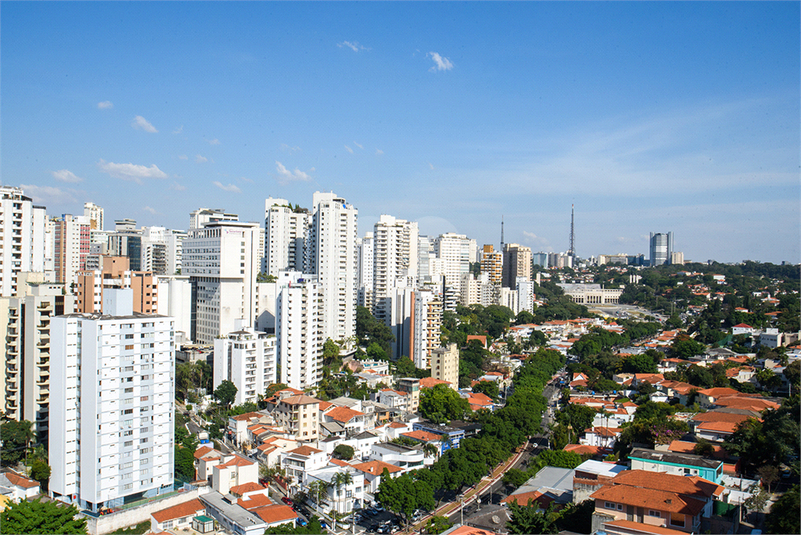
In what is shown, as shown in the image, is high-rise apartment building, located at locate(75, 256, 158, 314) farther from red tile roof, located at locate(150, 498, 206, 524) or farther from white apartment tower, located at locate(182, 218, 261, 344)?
red tile roof, located at locate(150, 498, 206, 524)

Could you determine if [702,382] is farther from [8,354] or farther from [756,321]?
[8,354]

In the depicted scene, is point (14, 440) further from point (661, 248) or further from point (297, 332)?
point (661, 248)

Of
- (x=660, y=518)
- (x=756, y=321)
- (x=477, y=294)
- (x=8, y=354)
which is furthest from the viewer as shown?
(x=477, y=294)

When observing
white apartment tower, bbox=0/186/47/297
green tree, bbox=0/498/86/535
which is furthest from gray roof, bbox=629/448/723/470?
white apartment tower, bbox=0/186/47/297

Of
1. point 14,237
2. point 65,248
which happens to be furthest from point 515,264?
point 14,237

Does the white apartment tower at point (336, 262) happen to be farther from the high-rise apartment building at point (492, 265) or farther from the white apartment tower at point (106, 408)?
the high-rise apartment building at point (492, 265)

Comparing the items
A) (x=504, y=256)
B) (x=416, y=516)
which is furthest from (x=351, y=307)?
(x=504, y=256)

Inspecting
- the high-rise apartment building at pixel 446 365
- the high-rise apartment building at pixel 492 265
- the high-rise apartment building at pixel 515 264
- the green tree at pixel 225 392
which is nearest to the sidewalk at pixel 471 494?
the green tree at pixel 225 392
